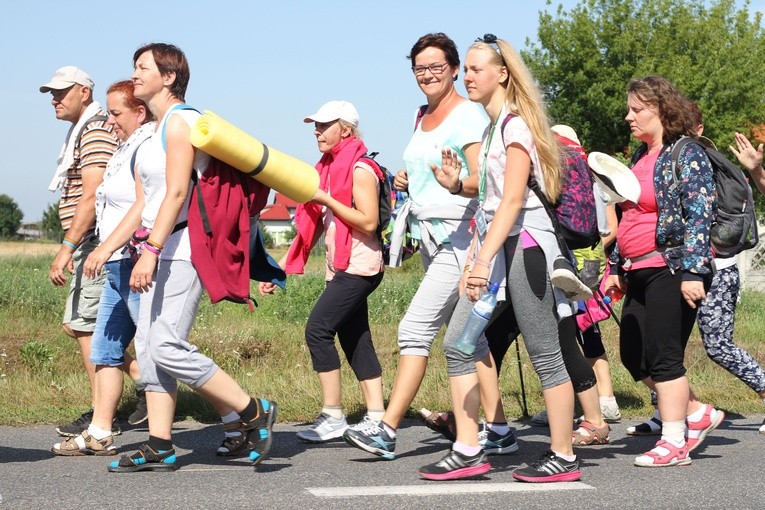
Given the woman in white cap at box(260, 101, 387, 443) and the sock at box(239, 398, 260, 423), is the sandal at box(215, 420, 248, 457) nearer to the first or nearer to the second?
the sock at box(239, 398, 260, 423)

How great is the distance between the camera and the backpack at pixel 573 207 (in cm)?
487

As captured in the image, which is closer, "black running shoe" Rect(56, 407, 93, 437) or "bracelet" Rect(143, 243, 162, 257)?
"bracelet" Rect(143, 243, 162, 257)

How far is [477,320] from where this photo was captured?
488 cm

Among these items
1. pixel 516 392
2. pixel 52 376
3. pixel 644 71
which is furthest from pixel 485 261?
pixel 644 71

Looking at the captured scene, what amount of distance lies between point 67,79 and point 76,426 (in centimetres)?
204

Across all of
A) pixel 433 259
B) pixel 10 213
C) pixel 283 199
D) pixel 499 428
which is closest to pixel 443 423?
pixel 499 428

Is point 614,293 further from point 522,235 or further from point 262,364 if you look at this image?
point 262,364

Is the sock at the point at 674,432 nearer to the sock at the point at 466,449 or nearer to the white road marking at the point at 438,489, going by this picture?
the white road marking at the point at 438,489

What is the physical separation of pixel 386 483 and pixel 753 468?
5.95ft

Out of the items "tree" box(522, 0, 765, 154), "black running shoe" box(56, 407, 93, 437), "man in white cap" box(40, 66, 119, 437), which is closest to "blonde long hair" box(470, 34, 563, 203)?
"man in white cap" box(40, 66, 119, 437)

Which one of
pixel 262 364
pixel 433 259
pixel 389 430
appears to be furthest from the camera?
pixel 262 364

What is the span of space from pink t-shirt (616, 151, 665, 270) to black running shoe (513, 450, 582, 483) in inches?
47.9

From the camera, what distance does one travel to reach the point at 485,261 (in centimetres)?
470

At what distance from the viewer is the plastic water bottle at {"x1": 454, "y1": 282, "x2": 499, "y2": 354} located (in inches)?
191
